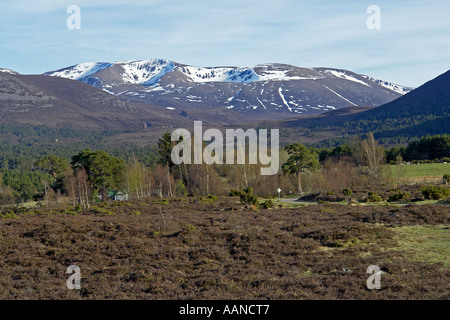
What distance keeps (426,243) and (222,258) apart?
8308mm

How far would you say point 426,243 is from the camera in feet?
61.4

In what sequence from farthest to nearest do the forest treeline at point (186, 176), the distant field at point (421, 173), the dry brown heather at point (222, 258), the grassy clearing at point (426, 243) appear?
the forest treeline at point (186, 176)
the distant field at point (421, 173)
the grassy clearing at point (426, 243)
the dry brown heather at point (222, 258)

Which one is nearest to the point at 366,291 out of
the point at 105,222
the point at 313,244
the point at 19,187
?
the point at 313,244

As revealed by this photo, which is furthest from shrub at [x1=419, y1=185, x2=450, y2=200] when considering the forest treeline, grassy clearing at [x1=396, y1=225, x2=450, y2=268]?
the forest treeline

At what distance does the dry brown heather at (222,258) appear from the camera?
45.1ft

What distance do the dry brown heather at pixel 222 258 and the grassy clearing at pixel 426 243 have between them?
1.44 ft

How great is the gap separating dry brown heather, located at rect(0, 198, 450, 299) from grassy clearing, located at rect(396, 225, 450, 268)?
44 centimetres

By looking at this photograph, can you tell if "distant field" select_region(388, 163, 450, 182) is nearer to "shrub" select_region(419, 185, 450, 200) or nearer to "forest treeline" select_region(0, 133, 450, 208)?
"forest treeline" select_region(0, 133, 450, 208)

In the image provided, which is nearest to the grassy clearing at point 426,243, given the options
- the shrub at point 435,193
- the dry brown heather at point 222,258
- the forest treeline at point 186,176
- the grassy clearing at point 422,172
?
the dry brown heather at point 222,258

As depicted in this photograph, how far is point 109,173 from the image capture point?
70.9 meters

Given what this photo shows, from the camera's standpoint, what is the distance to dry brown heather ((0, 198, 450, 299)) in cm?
1373

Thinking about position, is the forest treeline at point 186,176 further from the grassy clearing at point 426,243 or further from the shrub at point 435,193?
the grassy clearing at point 426,243
